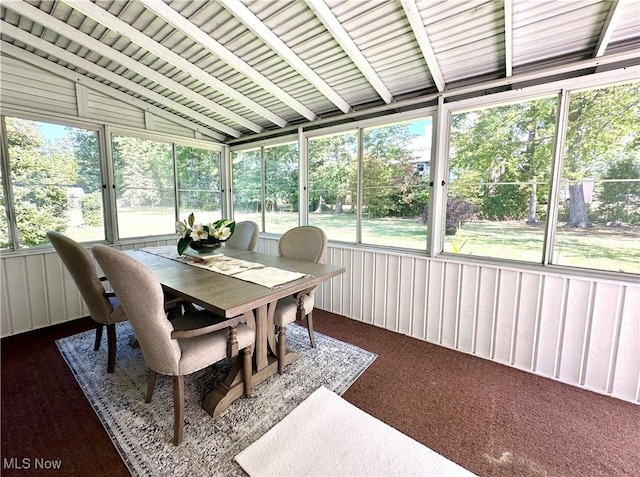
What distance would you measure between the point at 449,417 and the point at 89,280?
8.05 ft

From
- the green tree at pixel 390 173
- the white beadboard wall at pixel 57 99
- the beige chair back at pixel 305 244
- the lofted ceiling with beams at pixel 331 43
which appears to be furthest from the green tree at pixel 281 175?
the white beadboard wall at pixel 57 99

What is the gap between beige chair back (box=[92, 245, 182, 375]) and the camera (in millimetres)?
1300

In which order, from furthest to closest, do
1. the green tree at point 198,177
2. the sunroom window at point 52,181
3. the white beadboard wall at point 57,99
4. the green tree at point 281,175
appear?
the green tree at point 198,177 < the green tree at point 281,175 < the sunroom window at point 52,181 < the white beadboard wall at point 57,99

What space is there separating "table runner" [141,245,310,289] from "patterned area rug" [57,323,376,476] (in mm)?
761

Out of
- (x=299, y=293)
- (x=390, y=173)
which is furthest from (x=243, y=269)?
(x=390, y=173)

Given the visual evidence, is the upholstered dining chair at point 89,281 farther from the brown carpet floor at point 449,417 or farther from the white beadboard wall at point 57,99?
the white beadboard wall at point 57,99

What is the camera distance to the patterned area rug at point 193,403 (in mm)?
1423

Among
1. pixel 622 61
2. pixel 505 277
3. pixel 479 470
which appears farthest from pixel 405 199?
pixel 479 470

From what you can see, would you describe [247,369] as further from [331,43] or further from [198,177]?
[198,177]

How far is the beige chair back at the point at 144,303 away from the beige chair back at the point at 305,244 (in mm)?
1239

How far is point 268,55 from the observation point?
7.45 feet

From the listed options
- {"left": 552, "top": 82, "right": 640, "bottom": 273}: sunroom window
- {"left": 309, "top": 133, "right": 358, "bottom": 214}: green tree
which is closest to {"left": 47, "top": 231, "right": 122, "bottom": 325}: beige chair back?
{"left": 309, "top": 133, "right": 358, "bottom": 214}: green tree

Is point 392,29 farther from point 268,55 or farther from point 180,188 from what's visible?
point 180,188

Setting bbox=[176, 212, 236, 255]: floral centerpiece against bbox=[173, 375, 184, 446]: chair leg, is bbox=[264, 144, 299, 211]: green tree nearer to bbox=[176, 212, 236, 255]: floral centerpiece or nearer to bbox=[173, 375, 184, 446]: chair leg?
bbox=[176, 212, 236, 255]: floral centerpiece
